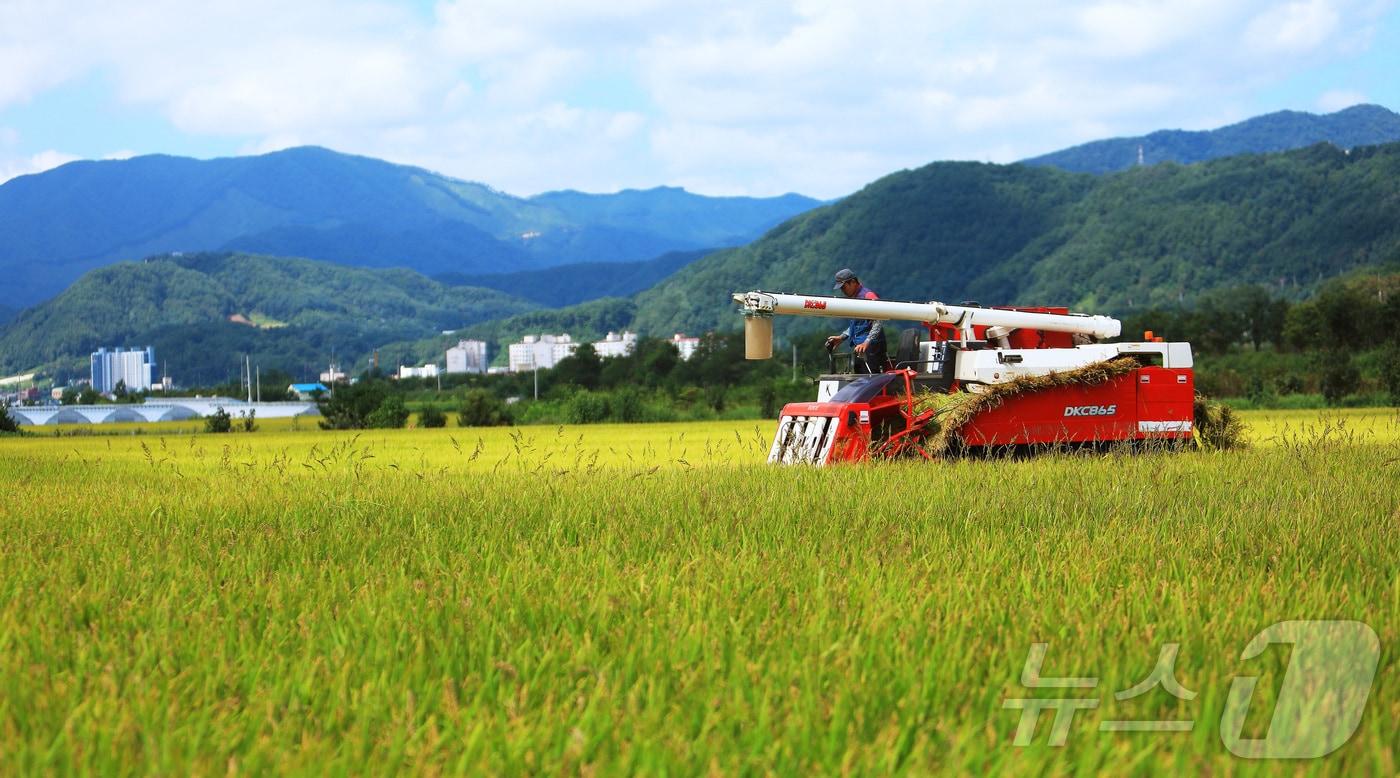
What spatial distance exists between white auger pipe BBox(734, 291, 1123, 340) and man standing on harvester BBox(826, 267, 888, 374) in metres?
0.40

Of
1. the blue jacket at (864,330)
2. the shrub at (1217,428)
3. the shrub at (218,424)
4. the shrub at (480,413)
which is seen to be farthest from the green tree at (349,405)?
the shrub at (1217,428)

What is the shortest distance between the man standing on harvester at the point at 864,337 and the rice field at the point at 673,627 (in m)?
5.32

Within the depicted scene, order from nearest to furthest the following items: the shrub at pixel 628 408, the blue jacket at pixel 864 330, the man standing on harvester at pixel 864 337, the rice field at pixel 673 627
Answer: the rice field at pixel 673 627 → the man standing on harvester at pixel 864 337 → the blue jacket at pixel 864 330 → the shrub at pixel 628 408

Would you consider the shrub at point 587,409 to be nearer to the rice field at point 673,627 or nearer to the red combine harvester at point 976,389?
the red combine harvester at point 976,389

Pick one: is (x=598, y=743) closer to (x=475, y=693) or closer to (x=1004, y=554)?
(x=475, y=693)

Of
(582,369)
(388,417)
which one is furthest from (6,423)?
(582,369)

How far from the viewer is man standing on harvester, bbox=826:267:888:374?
13945 millimetres

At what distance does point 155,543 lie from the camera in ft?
22.4

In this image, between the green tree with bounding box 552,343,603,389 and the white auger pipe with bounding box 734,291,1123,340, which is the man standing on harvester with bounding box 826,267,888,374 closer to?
the white auger pipe with bounding box 734,291,1123,340

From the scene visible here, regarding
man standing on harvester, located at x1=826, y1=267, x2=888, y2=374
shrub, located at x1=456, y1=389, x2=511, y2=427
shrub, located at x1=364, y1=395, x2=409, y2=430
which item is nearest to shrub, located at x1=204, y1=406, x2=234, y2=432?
shrub, located at x1=364, y1=395, x2=409, y2=430

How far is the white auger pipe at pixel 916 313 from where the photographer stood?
41.4 feet

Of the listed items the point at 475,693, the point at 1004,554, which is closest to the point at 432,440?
the point at 1004,554

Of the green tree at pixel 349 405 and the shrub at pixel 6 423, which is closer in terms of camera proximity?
the shrub at pixel 6 423

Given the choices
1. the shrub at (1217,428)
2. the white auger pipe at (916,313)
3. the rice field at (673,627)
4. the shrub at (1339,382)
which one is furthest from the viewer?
the shrub at (1339,382)
